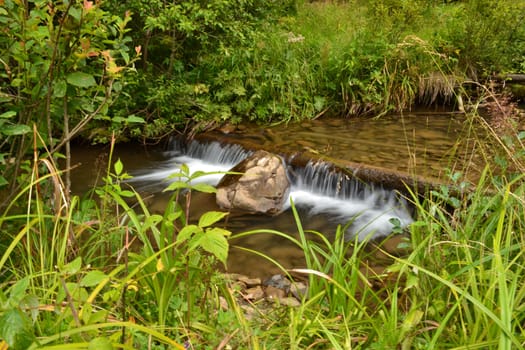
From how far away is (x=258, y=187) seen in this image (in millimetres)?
5152

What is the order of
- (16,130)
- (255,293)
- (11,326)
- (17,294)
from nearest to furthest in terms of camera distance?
(11,326) < (17,294) < (16,130) < (255,293)

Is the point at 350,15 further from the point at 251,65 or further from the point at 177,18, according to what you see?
the point at 177,18

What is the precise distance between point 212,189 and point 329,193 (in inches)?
150

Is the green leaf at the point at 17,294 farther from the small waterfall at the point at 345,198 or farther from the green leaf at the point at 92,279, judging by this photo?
the small waterfall at the point at 345,198

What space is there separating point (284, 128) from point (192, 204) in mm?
2477

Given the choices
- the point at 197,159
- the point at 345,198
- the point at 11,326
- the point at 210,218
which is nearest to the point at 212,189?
the point at 210,218

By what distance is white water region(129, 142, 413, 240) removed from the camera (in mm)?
4840

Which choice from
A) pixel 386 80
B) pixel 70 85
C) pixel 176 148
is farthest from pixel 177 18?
pixel 70 85

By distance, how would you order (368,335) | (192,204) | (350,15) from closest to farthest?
1. (368,335)
2. (192,204)
3. (350,15)

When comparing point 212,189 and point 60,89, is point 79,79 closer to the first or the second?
point 60,89

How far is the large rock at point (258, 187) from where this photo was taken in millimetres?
5105

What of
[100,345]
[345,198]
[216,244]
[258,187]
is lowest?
[345,198]

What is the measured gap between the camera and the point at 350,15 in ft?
34.3

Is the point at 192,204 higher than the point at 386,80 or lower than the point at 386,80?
lower
